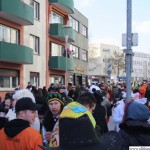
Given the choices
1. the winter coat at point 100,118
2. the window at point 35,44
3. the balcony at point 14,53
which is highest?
the window at point 35,44

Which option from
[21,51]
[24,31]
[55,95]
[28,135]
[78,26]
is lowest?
[28,135]

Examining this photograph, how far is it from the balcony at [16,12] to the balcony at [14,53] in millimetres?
1796

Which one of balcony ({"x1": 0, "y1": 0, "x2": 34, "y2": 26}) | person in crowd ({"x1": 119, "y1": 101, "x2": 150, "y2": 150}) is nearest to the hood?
person in crowd ({"x1": 119, "y1": 101, "x2": 150, "y2": 150})

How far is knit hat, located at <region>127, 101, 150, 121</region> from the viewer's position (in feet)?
8.77

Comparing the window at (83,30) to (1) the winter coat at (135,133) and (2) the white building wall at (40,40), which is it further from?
(1) the winter coat at (135,133)

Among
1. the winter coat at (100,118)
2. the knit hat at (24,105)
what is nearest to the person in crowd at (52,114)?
the knit hat at (24,105)

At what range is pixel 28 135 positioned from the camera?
3.37 m

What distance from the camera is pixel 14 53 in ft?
69.7

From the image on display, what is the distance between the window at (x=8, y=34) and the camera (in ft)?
70.7

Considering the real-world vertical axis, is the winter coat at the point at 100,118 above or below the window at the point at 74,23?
below

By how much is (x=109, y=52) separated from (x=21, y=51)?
83.2 m

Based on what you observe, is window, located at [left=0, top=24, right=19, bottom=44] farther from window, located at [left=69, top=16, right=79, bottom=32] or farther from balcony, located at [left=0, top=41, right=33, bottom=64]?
window, located at [left=69, top=16, right=79, bottom=32]

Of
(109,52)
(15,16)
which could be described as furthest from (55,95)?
(109,52)

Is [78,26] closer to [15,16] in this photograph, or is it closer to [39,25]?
[39,25]
